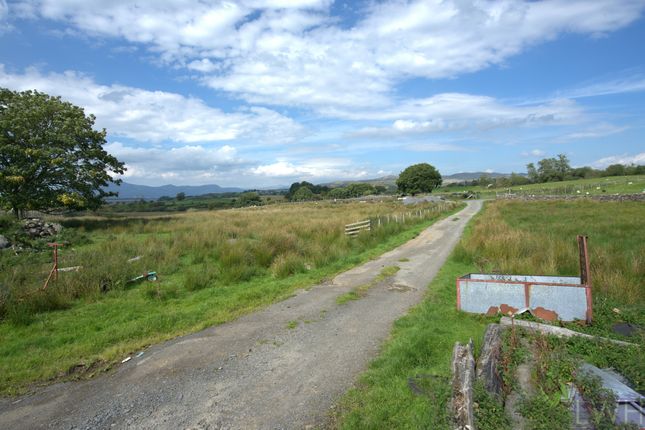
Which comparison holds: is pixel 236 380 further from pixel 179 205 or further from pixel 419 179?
pixel 419 179

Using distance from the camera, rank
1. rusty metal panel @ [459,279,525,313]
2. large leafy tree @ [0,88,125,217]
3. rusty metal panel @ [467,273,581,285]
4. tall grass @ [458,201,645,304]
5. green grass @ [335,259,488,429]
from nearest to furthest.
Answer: green grass @ [335,259,488,429] < rusty metal panel @ [459,279,525,313] < rusty metal panel @ [467,273,581,285] < tall grass @ [458,201,645,304] < large leafy tree @ [0,88,125,217]

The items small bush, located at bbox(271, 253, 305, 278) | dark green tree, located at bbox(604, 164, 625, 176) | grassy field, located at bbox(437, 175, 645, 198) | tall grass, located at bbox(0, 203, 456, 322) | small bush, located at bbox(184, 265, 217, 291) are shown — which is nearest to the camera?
tall grass, located at bbox(0, 203, 456, 322)

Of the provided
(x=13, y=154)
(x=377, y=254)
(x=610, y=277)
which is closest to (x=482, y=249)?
(x=377, y=254)

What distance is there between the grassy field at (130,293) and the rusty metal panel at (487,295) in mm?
3942

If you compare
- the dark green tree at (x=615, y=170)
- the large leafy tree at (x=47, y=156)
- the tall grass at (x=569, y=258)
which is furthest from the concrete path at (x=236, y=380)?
the dark green tree at (x=615, y=170)

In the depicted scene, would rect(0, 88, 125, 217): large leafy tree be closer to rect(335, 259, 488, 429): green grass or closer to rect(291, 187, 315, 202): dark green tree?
rect(335, 259, 488, 429): green grass

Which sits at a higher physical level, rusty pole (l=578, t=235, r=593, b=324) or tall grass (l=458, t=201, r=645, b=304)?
rusty pole (l=578, t=235, r=593, b=324)

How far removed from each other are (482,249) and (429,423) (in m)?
10.1

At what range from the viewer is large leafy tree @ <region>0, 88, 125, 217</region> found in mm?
22016

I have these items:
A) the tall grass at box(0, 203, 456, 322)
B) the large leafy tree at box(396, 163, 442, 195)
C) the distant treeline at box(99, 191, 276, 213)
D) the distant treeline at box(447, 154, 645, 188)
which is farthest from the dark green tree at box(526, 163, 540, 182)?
the tall grass at box(0, 203, 456, 322)

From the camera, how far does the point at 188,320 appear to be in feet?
22.9

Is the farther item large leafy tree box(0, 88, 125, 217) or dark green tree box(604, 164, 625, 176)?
dark green tree box(604, 164, 625, 176)

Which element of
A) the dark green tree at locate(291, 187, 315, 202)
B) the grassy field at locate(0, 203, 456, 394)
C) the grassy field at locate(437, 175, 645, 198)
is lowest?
the grassy field at locate(0, 203, 456, 394)

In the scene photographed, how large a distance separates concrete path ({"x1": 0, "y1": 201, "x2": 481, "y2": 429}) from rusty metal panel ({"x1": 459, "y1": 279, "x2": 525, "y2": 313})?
126 centimetres
